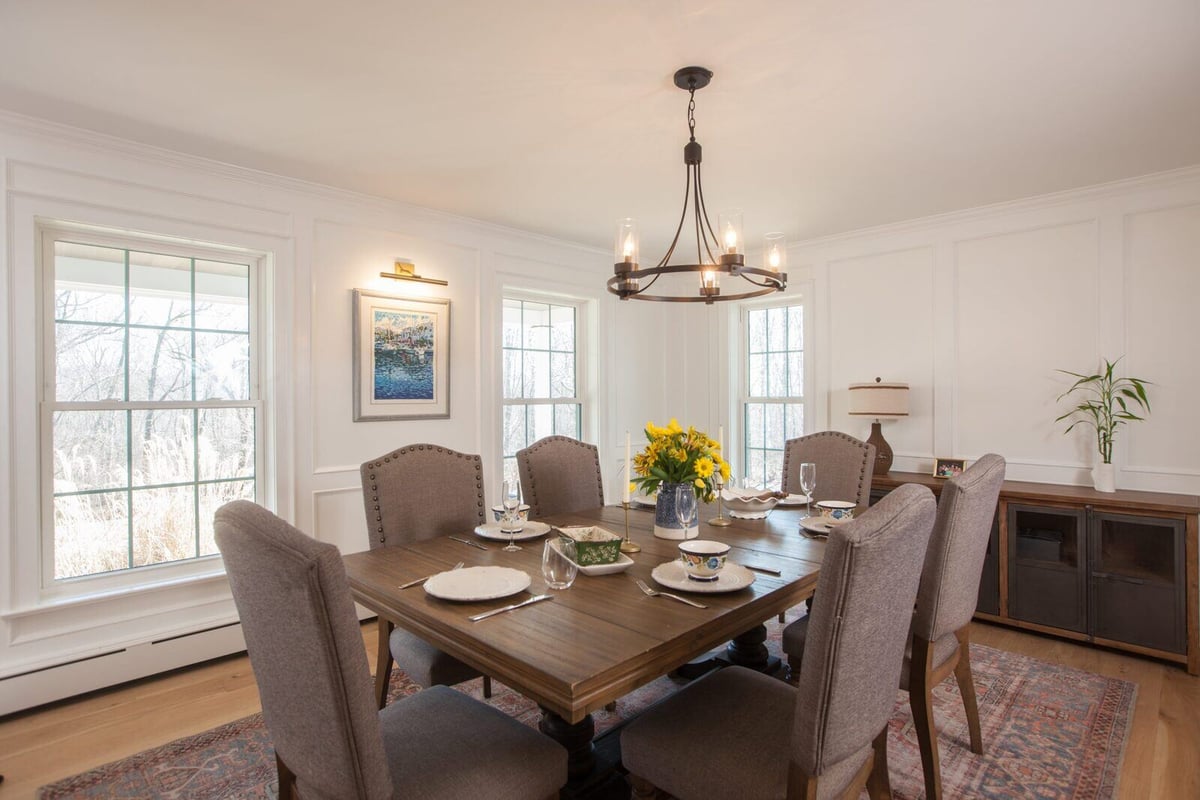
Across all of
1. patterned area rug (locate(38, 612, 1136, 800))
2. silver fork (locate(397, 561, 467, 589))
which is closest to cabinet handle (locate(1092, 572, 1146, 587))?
patterned area rug (locate(38, 612, 1136, 800))

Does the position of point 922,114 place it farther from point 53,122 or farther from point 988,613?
point 53,122

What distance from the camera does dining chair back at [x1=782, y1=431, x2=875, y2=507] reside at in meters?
3.07

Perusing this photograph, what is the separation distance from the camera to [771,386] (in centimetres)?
500

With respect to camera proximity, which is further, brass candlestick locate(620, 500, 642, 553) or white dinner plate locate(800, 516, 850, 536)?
white dinner plate locate(800, 516, 850, 536)

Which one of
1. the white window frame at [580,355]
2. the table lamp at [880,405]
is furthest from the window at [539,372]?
the table lamp at [880,405]

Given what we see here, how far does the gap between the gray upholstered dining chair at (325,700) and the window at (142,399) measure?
2127 mm

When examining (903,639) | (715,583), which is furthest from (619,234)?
(903,639)

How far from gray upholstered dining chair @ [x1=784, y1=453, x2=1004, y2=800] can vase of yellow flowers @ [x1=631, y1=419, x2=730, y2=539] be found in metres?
0.55

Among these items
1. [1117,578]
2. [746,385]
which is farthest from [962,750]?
[746,385]

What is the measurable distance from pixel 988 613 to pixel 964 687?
5.07 ft

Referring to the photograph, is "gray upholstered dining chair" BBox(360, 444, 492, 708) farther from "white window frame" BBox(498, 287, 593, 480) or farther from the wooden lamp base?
the wooden lamp base

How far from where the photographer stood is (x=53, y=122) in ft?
8.43

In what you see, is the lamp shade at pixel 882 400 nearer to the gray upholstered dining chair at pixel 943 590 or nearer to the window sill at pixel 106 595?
the gray upholstered dining chair at pixel 943 590

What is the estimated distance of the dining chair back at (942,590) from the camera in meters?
1.85
